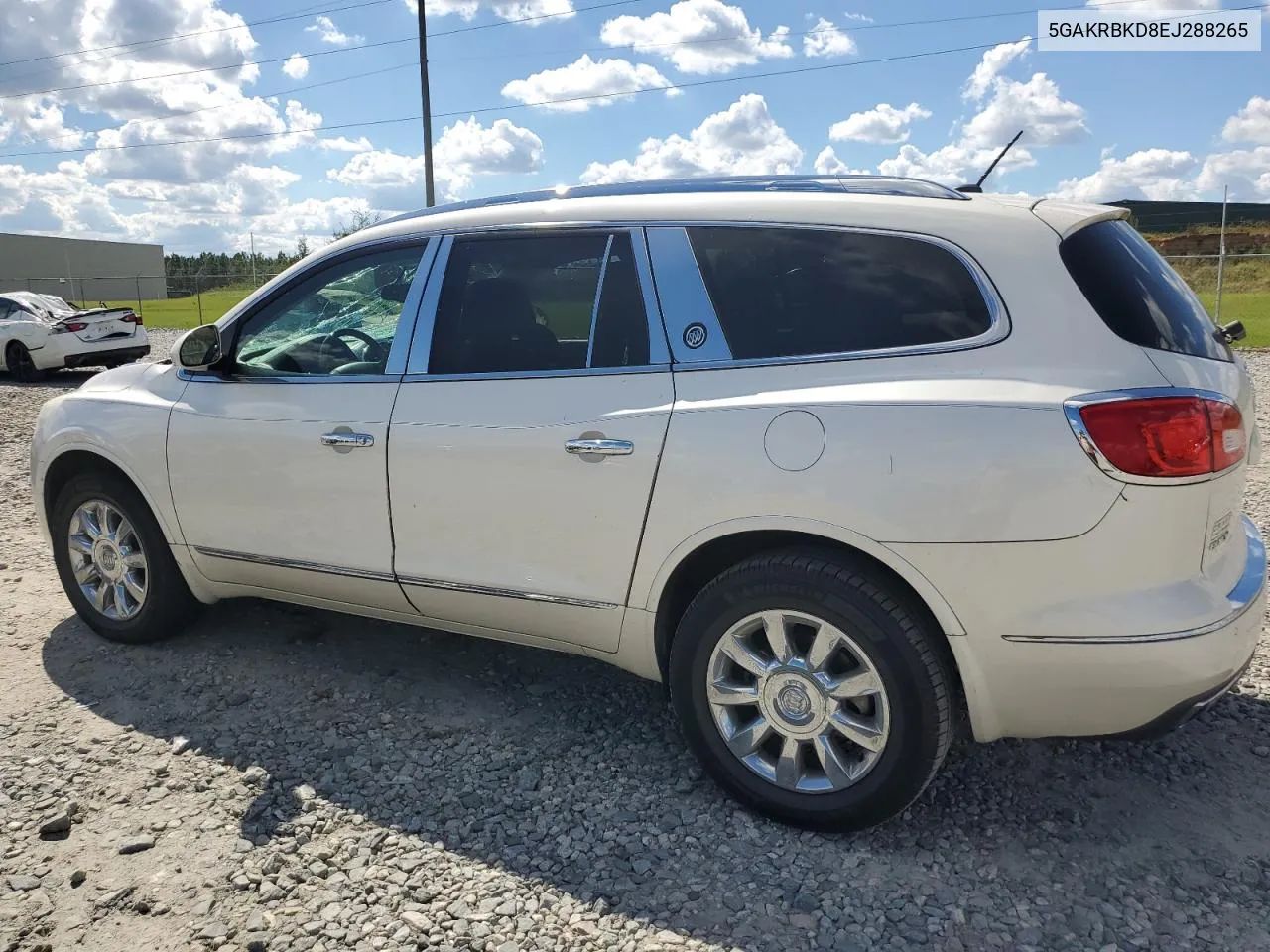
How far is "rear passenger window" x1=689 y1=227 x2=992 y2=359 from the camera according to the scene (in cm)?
270

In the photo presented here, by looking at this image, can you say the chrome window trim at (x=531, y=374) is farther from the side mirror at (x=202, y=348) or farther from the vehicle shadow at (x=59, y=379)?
Answer: the vehicle shadow at (x=59, y=379)

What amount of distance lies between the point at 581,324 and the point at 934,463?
125cm

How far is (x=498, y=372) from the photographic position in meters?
3.32

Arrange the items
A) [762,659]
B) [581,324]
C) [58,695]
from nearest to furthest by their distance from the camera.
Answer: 1. [762,659]
2. [581,324]
3. [58,695]

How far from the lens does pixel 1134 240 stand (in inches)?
117

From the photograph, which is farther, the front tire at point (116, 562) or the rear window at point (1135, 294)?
the front tire at point (116, 562)

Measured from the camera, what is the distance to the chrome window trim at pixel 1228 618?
2.46 metres

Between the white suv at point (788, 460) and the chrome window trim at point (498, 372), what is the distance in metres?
0.01

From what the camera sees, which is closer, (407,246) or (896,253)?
(896,253)

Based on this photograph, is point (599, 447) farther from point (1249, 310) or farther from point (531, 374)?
point (1249, 310)

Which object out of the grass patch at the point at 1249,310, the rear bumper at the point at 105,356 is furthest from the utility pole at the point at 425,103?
the grass patch at the point at 1249,310

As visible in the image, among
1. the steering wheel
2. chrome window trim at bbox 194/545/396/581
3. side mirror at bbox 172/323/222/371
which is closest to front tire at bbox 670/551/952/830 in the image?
chrome window trim at bbox 194/545/396/581

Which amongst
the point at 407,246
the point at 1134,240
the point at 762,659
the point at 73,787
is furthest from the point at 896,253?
the point at 73,787

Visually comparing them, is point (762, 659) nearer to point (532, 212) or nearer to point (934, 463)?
point (934, 463)
